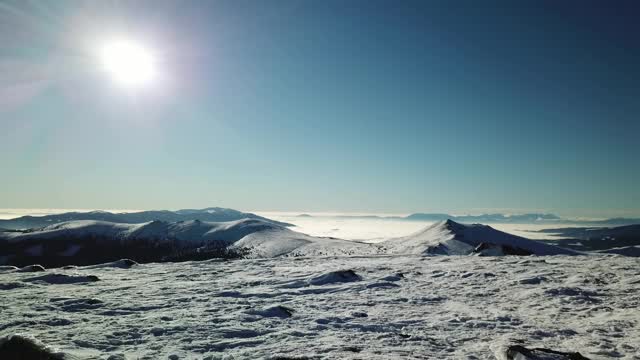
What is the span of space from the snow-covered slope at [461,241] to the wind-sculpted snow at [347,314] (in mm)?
53675

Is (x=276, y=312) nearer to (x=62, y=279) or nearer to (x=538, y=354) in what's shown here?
(x=538, y=354)

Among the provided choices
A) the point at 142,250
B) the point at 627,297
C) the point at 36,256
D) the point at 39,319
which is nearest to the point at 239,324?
the point at 39,319

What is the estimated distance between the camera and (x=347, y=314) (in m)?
14.8

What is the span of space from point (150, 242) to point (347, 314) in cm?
15765

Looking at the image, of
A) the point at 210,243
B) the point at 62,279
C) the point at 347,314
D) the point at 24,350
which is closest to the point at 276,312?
the point at 347,314

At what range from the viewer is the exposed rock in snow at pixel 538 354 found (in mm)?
9109

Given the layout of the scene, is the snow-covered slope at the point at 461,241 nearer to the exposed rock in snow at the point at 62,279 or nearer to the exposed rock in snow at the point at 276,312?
the exposed rock in snow at the point at 62,279

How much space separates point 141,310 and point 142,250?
137 meters

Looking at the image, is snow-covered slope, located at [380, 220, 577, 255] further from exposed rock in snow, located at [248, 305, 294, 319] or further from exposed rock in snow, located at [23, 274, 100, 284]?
exposed rock in snow, located at [248, 305, 294, 319]

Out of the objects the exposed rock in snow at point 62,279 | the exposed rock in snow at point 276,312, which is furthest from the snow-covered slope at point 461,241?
the exposed rock in snow at point 276,312

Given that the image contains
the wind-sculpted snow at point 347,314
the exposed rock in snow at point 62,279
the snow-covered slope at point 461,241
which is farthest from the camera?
the snow-covered slope at point 461,241

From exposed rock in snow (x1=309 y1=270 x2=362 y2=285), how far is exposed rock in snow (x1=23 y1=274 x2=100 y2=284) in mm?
14435

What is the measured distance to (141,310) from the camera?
16000 millimetres

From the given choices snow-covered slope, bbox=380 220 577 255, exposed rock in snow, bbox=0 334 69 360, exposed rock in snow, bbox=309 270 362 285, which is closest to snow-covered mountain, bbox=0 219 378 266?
snow-covered slope, bbox=380 220 577 255
